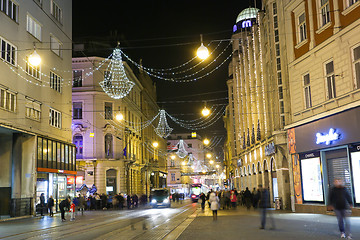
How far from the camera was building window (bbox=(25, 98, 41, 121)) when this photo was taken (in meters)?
32.1

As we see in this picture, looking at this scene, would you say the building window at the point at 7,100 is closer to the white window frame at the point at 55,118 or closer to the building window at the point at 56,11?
the white window frame at the point at 55,118

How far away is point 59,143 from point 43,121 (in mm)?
3693

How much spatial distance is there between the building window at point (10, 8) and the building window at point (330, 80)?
21185 mm

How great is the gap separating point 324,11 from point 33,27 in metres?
22.5

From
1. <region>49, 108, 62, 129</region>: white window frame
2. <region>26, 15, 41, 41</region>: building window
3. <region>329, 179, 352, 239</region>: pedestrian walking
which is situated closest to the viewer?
<region>329, 179, 352, 239</region>: pedestrian walking

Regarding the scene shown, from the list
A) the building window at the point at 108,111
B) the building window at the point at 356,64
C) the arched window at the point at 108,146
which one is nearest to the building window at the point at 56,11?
the building window at the point at 108,111

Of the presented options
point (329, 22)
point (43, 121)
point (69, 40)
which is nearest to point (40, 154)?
point (43, 121)

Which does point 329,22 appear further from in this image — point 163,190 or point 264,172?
point 163,190

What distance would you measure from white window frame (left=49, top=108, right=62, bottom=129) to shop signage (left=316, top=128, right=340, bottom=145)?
76.1 feet

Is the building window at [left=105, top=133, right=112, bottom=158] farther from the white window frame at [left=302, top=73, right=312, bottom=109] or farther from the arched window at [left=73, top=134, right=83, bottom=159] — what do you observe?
the white window frame at [left=302, top=73, right=312, bottom=109]

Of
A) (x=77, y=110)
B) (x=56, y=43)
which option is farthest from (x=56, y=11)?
(x=77, y=110)

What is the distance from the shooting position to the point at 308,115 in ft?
79.4

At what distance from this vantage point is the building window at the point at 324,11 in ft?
71.4

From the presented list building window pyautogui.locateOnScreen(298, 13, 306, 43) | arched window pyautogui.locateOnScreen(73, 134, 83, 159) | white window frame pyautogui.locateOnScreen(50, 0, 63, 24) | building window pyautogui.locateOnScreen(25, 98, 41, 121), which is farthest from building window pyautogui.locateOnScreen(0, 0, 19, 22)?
arched window pyautogui.locateOnScreen(73, 134, 83, 159)
